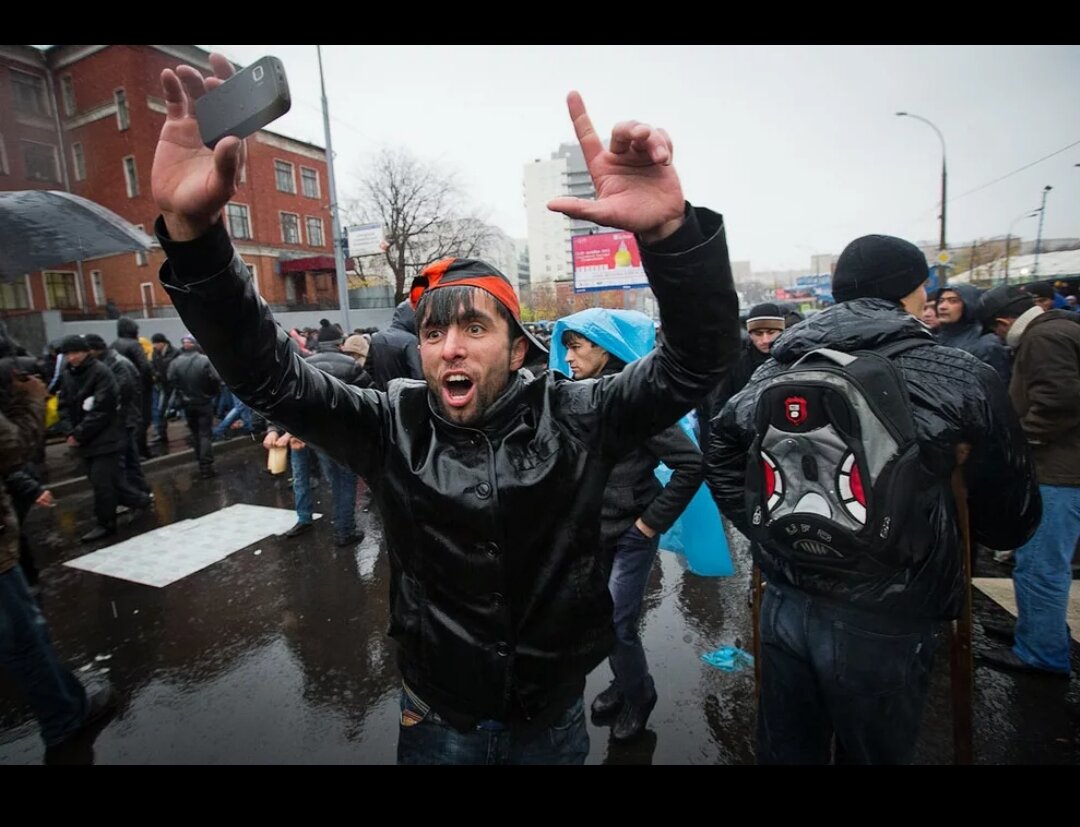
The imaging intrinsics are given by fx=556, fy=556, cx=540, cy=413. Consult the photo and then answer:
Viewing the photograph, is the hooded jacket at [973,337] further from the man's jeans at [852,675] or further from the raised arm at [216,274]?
the raised arm at [216,274]

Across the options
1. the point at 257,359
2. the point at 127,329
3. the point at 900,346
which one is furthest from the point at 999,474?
the point at 127,329

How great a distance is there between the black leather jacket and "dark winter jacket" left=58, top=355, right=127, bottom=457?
18.1 ft

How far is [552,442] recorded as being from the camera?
1577 mm

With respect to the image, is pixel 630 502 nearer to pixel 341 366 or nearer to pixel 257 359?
pixel 257 359

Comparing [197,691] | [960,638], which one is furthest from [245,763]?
[960,638]

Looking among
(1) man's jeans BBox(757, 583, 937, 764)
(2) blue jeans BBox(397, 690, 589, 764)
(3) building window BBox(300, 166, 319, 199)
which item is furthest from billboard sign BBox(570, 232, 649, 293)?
(2) blue jeans BBox(397, 690, 589, 764)

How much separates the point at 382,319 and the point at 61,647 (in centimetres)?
3091

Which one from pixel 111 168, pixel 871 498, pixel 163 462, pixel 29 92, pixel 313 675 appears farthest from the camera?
pixel 111 168

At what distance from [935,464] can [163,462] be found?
34.0 feet

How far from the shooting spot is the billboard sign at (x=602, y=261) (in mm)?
25047

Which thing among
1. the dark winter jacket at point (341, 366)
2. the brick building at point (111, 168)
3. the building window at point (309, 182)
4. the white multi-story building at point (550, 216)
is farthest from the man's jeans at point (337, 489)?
the white multi-story building at point (550, 216)

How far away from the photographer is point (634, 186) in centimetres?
126

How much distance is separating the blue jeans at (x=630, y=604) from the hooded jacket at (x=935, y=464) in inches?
33.4
